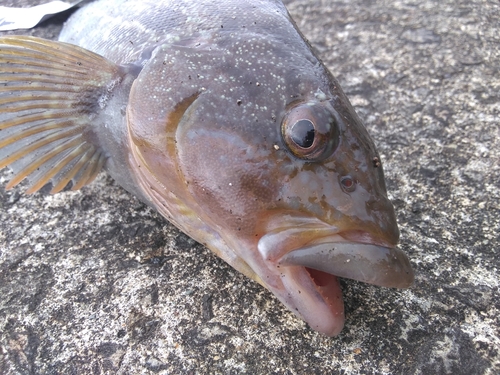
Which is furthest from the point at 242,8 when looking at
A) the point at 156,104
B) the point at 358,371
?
the point at 358,371

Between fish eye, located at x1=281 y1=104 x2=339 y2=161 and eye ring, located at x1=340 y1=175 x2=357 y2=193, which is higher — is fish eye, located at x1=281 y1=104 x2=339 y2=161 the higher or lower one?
the higher one

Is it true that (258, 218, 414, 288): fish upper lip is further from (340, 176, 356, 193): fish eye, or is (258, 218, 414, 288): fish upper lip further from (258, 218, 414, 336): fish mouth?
(340, 176, 356, 193): fish eye

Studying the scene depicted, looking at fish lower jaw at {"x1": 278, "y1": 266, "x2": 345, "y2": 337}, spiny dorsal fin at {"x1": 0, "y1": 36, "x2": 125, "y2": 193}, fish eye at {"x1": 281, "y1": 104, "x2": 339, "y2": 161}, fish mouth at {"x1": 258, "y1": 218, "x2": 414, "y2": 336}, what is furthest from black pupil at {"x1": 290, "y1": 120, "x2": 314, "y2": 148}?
spiny dorsal fin at {"x1": 0, "y1": 36, "x2": 125, "y2": 193}

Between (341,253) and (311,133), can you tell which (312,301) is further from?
(311,133)

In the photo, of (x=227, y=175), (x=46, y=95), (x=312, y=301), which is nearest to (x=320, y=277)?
(x=312, y=301)

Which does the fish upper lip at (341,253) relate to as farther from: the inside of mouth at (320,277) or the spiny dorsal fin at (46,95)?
the spiny dorsal fin at (46,95)

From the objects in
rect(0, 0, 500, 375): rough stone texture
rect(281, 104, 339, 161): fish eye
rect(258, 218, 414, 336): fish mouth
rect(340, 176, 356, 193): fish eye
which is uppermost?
rect(281, 104, 339, 161): fish eye

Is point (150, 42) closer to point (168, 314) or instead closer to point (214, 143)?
point (214, 143)
